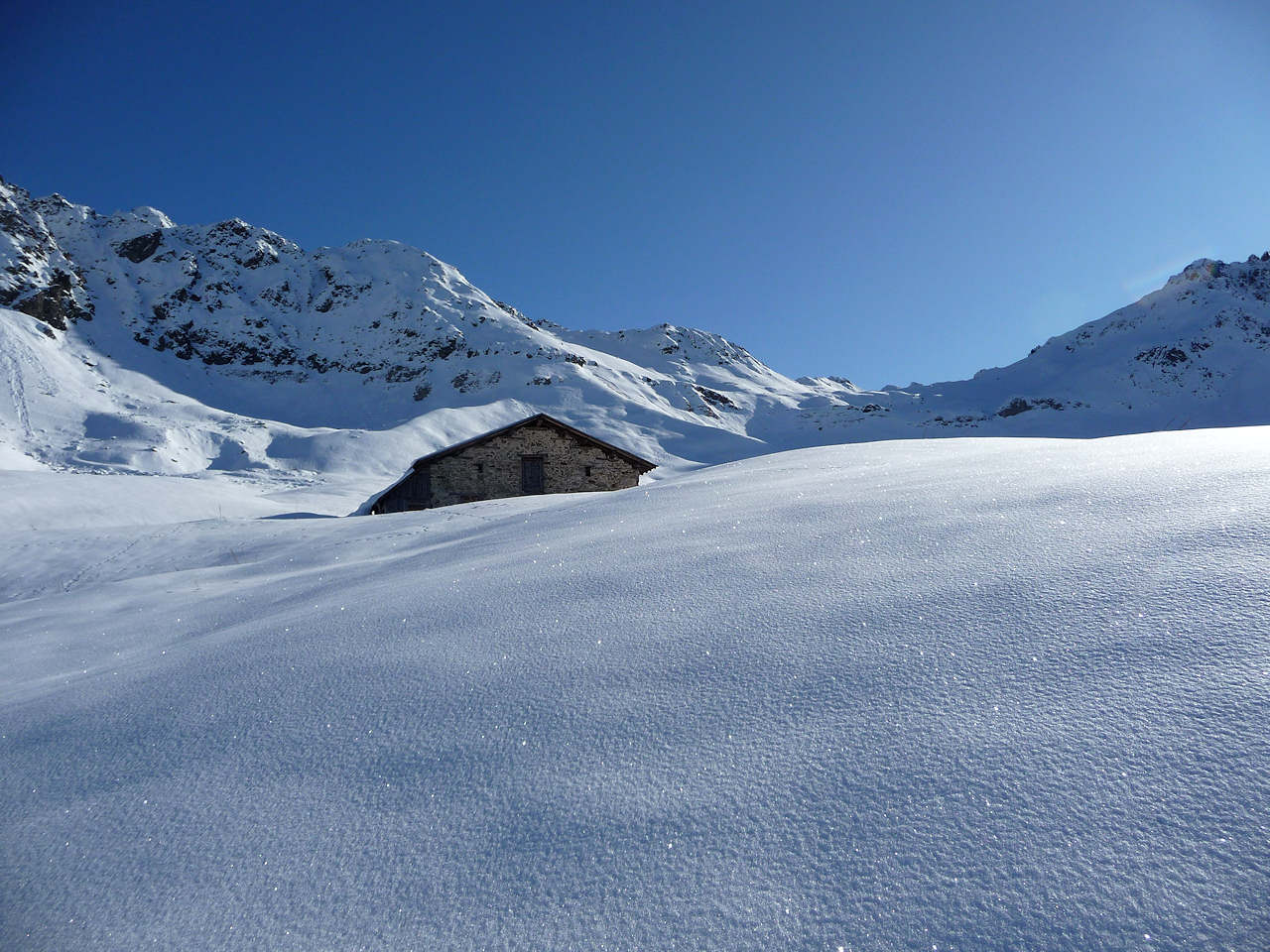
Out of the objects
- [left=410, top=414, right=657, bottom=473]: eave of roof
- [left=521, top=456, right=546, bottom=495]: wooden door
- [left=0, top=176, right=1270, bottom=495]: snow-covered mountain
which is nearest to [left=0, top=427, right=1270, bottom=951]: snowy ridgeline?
[left=410, top=414, right=657, bottom=473]: eave of roof

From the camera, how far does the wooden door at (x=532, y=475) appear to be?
19.4m

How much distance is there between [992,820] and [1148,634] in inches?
34.5

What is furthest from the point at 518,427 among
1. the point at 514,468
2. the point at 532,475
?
the point at 532,475

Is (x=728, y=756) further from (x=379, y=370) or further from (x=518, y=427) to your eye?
(x=379, y=370)

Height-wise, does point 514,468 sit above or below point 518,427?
below

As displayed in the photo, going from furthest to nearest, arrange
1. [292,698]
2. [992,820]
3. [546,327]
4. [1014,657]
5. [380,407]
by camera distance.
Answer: [546,327] → [380,407] → [292,698] → [1014,657] → [992,820]

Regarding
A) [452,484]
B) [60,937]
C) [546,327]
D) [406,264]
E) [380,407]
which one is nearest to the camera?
[60,937]

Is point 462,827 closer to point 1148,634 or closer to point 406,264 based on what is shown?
point 1148,634

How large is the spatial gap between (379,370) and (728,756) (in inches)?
3000

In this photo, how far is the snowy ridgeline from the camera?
1175 millimetres

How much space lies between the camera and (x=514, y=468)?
63.6 ft

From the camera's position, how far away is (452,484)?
1873cm

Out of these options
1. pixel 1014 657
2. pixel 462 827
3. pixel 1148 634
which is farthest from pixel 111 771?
pixel 1148 634

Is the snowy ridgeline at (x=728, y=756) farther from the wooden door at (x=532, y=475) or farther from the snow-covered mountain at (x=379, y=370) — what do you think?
the snow-covered mountain at (x=379, y=370)
